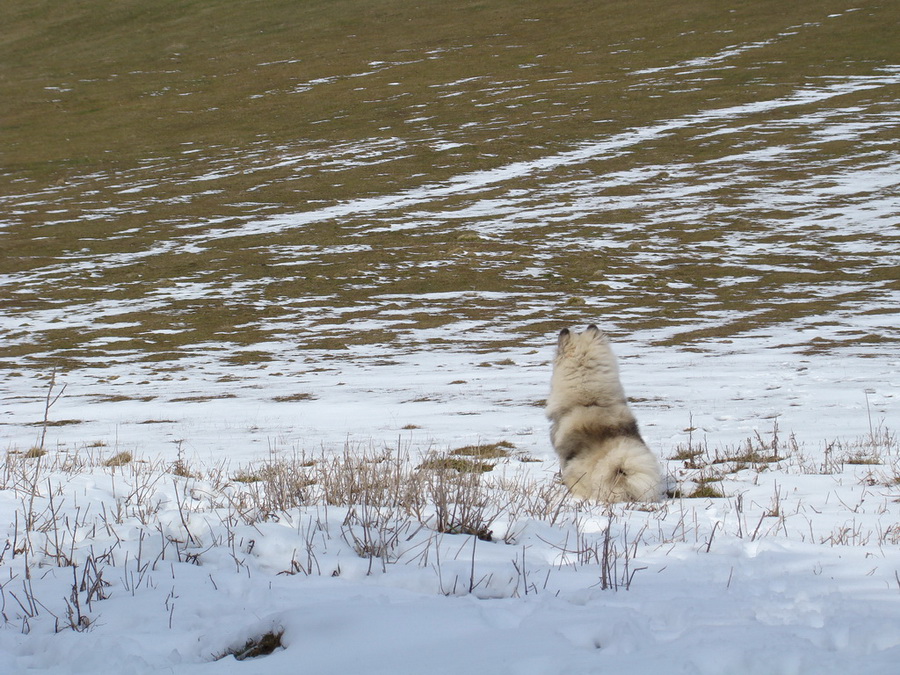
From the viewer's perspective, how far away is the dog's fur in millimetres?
5648

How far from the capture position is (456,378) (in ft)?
40.0

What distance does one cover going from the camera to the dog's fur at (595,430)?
5648 millimetres

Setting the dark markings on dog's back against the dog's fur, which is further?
the dark markings on dog's back

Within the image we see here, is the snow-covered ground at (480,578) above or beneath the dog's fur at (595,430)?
beneath

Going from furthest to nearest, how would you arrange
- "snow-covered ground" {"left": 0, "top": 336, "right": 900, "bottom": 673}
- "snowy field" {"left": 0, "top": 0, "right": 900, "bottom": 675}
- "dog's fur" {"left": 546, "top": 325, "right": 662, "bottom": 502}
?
"dog's fur" {"left": 546, "top": 325, "right": 662, "bottom": 502} → "snowy field" {"left": 0, "top": 0, "right": 900, "bottom": 675} → "snow-covered ground" {"left": 0, "top": 336, "right": 900, "bottom": 673}

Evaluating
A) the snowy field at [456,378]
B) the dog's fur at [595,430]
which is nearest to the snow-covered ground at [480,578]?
the snowy field at [456,378]

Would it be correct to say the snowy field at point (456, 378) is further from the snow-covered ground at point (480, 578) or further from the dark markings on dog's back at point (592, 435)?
the dark markings on dog's back at point (592, 435)

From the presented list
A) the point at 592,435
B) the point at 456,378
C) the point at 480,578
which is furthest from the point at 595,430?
the point at 456,378

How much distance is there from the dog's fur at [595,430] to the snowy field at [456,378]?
0.30 meters

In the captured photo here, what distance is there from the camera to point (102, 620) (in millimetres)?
3260

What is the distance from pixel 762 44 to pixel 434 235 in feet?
137

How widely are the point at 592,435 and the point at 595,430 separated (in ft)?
0.14

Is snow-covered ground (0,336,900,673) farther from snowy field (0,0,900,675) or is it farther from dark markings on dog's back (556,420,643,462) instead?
dark markings on dog's back (556,420,643,462)

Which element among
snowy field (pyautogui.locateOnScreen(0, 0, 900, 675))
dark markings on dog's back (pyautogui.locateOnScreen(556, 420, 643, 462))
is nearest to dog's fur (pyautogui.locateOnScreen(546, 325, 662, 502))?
dark markings on dog's back (pyautogui.locateOnScreen(556, 420, 643, 462))
